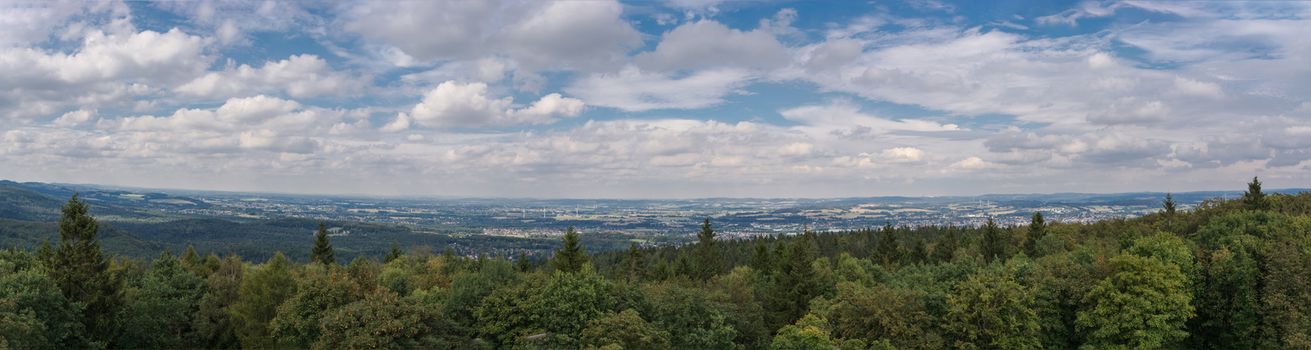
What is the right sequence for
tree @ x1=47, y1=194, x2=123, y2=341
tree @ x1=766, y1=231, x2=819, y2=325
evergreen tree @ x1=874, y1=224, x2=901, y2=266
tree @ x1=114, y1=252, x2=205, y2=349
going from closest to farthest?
tree @ x1=47, y1=194, x2=123, y2=341 → tree @ x1=114, y1=252, x2=205, y2=349 → tree @ x1=766, y1=231, x2=819, y2=325 → evergreen tree @ x1=874, y1=224, x2=901, y2=266

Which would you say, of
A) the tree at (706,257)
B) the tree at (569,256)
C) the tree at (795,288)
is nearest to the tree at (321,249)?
the tree at (569,256)

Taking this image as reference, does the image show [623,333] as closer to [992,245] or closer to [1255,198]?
[992,245]

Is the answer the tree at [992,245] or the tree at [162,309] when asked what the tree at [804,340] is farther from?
the tree at [992,245]

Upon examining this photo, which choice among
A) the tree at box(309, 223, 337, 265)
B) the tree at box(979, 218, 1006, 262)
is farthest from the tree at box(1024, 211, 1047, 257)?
the tree at box(309, 223, 337, 265)

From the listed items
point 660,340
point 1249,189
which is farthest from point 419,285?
point 1249,189

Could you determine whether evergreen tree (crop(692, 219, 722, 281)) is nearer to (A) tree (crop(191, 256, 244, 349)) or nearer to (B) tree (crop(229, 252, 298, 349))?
(B) tree (crop(229, 252, 298, 349))

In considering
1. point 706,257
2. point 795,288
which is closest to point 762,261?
point 706,257

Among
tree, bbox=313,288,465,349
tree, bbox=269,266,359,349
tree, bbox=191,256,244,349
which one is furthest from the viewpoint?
tree, bbox=191,256,244,349
